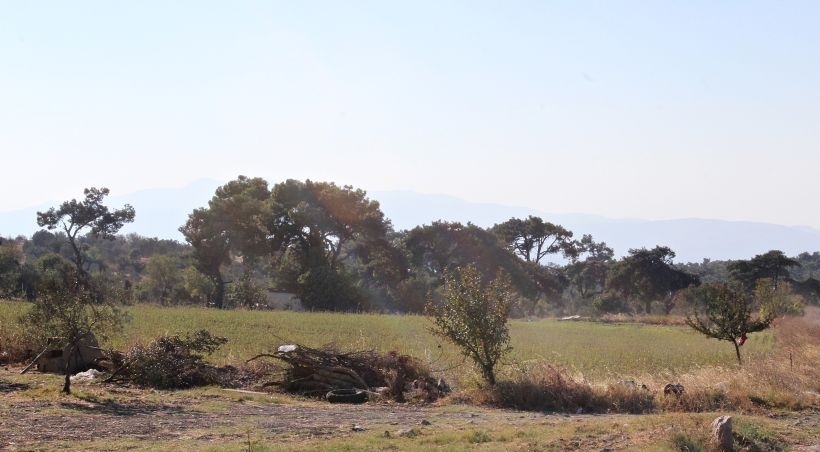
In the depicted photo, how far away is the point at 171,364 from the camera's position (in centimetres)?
1805

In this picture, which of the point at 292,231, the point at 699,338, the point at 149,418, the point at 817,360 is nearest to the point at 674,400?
the point at 817,360

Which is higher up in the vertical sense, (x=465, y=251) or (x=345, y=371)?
(x=465, y=251)

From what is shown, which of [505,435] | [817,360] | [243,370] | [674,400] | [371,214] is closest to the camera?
[505,435]

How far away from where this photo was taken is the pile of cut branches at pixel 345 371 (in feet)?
60.9

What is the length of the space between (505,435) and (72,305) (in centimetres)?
959

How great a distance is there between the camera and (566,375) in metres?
18.0

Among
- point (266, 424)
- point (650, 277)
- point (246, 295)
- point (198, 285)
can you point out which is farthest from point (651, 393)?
point (650, 277)

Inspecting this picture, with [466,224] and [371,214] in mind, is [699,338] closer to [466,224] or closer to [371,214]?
[371,214]

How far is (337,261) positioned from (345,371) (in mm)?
50149

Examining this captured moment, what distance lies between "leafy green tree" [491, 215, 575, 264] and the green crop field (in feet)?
171

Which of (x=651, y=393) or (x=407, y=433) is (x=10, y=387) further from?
(x=651, y=393)

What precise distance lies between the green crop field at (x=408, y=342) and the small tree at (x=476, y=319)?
2.23m

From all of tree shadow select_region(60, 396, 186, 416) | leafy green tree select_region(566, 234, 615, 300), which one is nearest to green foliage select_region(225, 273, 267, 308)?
tree shadow select_region(60, 396, 186, 416)

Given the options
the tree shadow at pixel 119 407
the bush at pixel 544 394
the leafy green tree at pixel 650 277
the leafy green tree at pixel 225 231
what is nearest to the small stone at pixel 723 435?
the bush at pixel 544 394
